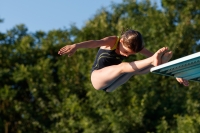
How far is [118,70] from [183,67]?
0.72m

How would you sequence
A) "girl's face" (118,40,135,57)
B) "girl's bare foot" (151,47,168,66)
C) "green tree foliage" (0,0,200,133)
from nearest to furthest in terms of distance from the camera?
"girl's bare foot" (151,47,168,66) < "girl's face" (118,40,135,57) < "green tree foliage" (0,0,200,133)

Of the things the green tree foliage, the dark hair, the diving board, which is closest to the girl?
the dark hair

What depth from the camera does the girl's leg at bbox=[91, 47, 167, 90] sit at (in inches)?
219

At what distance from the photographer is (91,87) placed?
47.6ft

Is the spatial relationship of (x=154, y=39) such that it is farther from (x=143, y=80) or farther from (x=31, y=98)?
(x=31, y=98)

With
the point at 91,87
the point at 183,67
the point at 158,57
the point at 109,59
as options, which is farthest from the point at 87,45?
the point at 91,87

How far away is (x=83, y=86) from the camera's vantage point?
15742 millimetres

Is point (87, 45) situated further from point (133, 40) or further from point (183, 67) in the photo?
point (183, 67)

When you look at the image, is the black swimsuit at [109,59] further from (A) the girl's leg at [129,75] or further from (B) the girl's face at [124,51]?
(A) the girl's leg at [129,75]

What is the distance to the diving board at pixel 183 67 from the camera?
17.3 feet

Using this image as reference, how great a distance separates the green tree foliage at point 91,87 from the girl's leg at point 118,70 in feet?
21.6

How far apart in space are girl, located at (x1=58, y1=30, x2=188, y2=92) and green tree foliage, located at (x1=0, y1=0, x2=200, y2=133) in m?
6.47

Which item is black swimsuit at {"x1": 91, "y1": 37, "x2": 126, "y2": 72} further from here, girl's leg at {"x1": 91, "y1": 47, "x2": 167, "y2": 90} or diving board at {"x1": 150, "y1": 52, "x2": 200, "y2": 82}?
diving board at {"x1": 150, "y1": 52, "x2": 200, "y2": 82}

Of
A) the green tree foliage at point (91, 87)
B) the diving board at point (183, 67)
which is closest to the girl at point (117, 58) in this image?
the diving board at point (183, 67)
